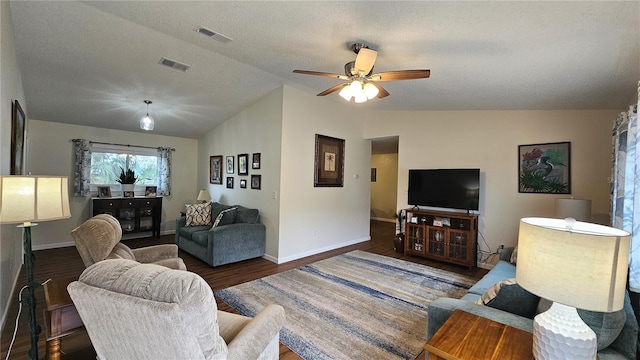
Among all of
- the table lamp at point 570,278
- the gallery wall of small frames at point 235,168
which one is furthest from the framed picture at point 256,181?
the table lamp at point 570,278

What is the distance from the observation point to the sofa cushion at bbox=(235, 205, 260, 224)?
4.40 meters

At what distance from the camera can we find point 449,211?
4.47m

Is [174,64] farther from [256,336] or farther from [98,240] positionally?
[256,336]

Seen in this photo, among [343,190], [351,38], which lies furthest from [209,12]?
[343,190]

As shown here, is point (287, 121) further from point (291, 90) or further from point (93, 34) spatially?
point (93, 34)

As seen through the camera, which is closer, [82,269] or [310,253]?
[82,269]

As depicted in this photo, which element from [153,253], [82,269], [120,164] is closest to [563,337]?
[153,253]

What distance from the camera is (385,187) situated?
28.8ft

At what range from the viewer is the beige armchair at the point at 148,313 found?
980 millimetres

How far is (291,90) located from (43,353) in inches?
153

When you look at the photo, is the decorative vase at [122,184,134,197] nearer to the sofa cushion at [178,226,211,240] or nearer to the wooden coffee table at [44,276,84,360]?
the sofa cushion at [178,226,211,240]

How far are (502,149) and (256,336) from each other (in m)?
4.32

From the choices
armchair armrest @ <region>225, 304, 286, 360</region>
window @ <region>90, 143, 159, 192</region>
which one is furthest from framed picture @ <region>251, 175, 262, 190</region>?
armchair armrest @ <region>225, 304, 286, 360</region>

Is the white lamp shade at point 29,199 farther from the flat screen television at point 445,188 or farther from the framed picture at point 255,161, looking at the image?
the flat screen television at point 445,188
